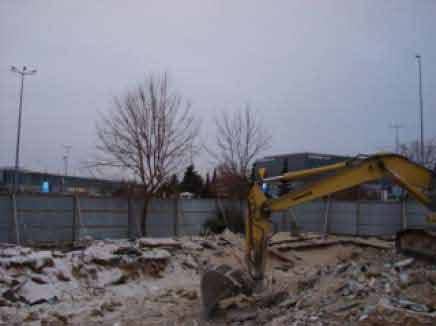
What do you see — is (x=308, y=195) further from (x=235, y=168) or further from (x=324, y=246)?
(x=235, y=168)

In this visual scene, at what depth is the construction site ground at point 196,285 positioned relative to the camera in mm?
7402

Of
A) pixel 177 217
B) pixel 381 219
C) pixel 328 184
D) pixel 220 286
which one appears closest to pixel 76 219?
pixel 177 217

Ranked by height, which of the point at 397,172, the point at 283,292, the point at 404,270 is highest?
the point at 397,172

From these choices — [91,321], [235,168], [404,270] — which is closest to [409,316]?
[404,270]

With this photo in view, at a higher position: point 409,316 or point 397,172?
point 397,172

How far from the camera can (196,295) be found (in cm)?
1173

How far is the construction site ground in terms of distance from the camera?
740 cm

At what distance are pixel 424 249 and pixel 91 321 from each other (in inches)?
256

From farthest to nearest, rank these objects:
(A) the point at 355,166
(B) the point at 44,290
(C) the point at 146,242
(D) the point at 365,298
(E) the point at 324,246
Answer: (E) the point at 324,246
(C) the point at 146,242
(B) the point at 44,290
(A) the point at 355,166
(D) the point at 365,298

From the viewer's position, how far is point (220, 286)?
9266 millimetres

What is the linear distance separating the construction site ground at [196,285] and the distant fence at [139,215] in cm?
154

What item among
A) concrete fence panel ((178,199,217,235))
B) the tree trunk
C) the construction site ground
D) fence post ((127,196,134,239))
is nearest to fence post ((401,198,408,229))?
the construction site ground

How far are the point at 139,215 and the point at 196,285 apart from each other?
6.40 meters

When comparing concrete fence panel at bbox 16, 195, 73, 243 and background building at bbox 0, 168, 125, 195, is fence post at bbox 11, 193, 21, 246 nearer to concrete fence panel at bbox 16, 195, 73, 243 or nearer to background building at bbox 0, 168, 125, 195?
concrete fence panel at bbox 16, 195, 73, 243
